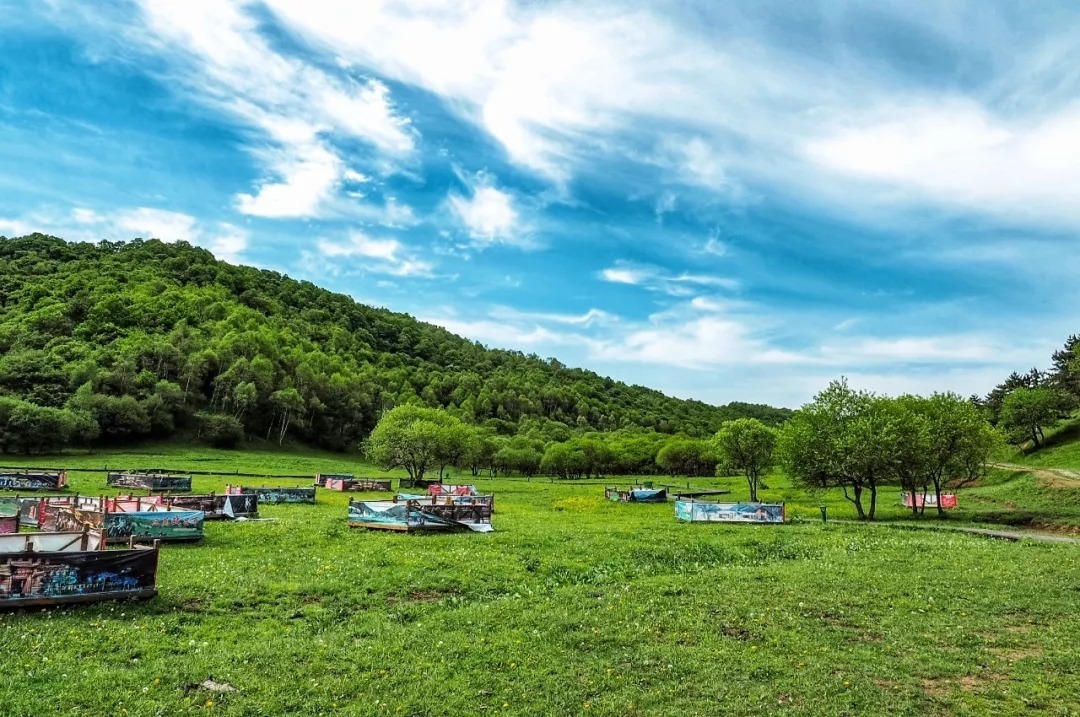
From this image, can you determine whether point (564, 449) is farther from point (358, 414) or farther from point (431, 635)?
point (431, 635)

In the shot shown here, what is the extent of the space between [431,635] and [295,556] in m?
11.8

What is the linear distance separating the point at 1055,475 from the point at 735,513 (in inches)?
1673

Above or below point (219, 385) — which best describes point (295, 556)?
below

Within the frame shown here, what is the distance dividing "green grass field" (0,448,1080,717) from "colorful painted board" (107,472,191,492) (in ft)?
92.0

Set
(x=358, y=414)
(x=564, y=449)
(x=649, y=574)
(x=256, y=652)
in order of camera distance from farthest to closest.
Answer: (x=358, y=414)
(x=564, y=449)
(x=649, y=574)
(x=256, y=652)

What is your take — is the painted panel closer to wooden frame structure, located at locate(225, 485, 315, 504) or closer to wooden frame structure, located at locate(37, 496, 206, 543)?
wooden frame structure, located at locate(37, 496, 206, 543)

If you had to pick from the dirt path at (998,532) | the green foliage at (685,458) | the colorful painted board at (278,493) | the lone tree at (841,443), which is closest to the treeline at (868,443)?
the lone tree at (841,443)

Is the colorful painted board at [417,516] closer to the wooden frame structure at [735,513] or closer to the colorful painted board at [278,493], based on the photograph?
the wooden frame structure at [735,513]

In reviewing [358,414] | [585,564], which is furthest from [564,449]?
[585,564]

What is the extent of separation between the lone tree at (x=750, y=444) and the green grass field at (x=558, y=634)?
37862 mm

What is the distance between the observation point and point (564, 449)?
128 metres

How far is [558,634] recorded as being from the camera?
613 inches

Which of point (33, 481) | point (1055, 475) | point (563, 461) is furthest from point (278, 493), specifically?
point (563, 461)

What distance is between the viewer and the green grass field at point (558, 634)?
11.5 m
